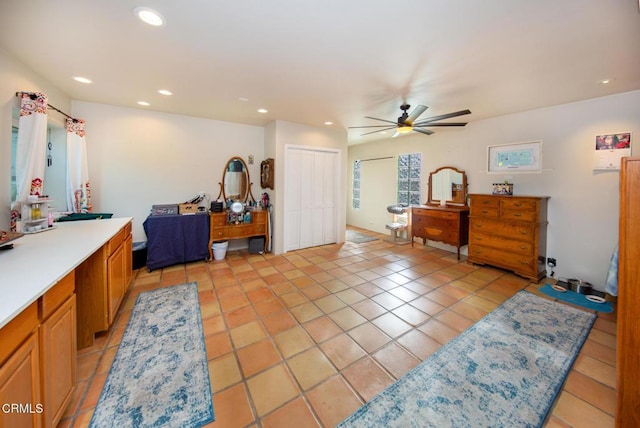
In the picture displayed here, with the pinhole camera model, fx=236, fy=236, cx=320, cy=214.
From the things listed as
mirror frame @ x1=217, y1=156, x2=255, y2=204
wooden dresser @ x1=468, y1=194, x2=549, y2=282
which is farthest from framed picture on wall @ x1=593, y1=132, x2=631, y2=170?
mirror frame @ x1=217, y1=156, x2=255, y2=204

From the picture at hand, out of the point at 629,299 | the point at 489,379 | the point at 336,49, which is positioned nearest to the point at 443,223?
the point at 489,379

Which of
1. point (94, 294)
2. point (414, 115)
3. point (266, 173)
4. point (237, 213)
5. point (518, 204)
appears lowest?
point (94, 294)

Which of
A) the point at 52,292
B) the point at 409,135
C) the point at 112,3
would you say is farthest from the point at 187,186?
the point at 409,135

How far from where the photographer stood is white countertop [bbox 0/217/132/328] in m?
1.01

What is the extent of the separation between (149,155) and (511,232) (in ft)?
19.4

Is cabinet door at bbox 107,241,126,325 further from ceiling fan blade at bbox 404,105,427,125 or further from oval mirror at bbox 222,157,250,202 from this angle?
ceiling fan blade at bbox 404,105,427,125

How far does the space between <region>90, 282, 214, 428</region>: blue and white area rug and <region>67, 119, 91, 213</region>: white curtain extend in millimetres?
1759

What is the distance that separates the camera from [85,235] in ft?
Result: 6.97

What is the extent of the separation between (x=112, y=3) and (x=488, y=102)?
4.16 meters

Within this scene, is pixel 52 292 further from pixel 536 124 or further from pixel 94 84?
Result: pixel 536 124

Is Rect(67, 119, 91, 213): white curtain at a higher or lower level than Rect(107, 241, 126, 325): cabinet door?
higher

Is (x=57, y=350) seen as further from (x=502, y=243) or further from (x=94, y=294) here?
(x=502, y=243)

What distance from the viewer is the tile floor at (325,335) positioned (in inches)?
59.7

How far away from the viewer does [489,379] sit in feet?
5.68
